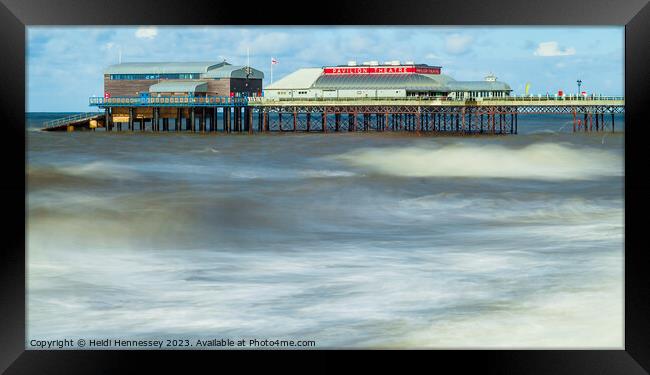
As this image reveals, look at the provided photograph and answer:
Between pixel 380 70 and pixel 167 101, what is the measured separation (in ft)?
44.3

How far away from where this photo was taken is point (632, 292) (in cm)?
767

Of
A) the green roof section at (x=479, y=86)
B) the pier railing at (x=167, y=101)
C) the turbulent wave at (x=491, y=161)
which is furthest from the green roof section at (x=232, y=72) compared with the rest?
the turbulent wave at (x=491, y=161)

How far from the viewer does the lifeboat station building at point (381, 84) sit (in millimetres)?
56406

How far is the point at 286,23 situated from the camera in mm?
7355

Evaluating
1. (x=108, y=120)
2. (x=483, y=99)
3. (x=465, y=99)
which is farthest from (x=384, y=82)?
(x=108, y=120)

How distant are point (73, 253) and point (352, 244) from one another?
6.25m

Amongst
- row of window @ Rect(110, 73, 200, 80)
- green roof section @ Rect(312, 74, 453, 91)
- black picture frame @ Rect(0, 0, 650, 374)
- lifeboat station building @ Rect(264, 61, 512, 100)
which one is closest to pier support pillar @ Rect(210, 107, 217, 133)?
row of window @ Rect(110, 73, 200, 80)

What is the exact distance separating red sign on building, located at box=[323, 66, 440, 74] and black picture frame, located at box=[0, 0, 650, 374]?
49357mm

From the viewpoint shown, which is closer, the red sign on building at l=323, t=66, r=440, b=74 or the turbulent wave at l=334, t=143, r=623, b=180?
the turbulent wave at l=334, t=143, r=623, b=180

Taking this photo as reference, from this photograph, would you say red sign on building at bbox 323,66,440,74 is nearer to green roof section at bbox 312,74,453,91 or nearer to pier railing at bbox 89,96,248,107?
green roof section at bbox 312,74,453,91

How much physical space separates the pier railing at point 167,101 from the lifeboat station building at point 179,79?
17.4 inches

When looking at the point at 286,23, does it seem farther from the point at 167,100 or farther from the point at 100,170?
the point at 167,100

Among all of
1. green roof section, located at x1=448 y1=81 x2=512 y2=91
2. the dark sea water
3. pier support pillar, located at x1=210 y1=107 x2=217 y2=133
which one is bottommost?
the dark sea water

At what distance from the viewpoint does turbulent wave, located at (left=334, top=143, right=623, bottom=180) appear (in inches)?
1676
